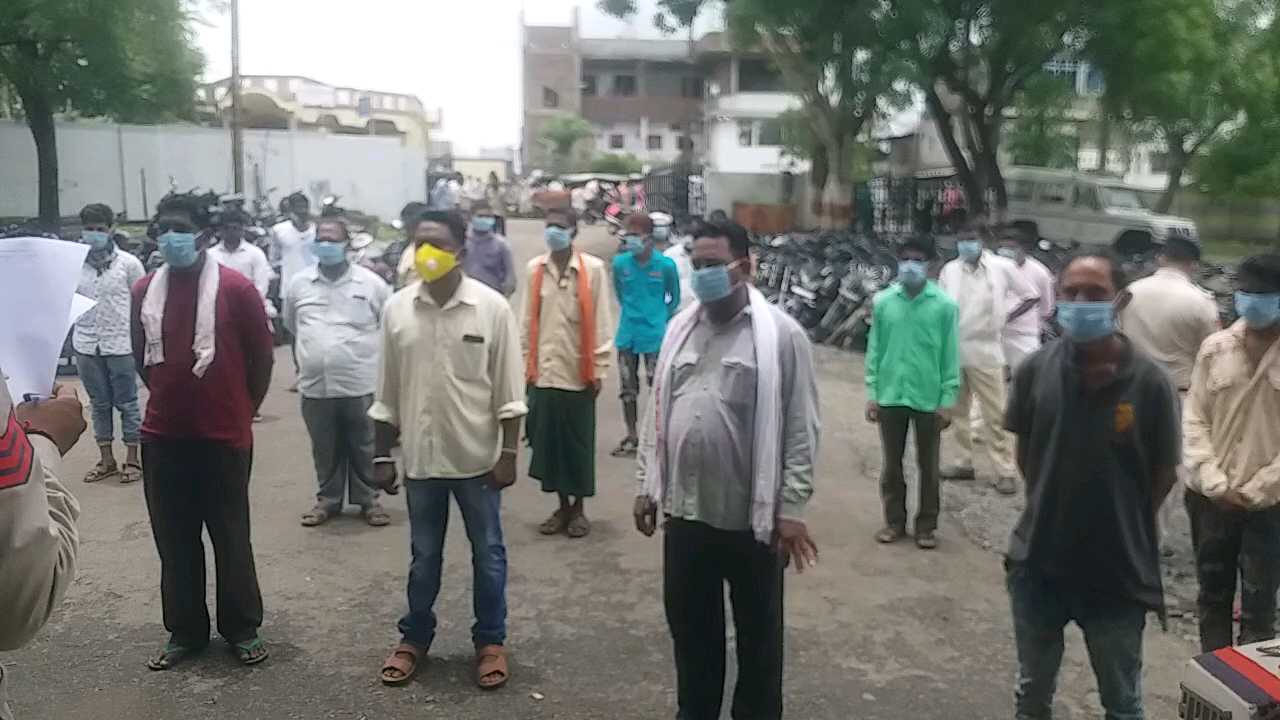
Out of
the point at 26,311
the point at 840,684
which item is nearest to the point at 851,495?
the point at 840,684

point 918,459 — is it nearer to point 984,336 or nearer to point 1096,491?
point 984,336

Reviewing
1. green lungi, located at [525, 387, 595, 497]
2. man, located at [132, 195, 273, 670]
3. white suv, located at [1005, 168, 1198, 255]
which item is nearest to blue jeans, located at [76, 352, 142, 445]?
green lungi, located at [525, 387, 595, 497]

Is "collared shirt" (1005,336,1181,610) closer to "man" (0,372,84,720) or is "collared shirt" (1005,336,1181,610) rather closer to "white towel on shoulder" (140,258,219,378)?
"man" (0,372,84,720)

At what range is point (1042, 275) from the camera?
8000mm

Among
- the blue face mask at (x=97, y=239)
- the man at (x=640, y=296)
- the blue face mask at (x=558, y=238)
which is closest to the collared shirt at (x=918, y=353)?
the blue face mask at (x=558, y=238)

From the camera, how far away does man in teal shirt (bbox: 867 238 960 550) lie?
5.90m

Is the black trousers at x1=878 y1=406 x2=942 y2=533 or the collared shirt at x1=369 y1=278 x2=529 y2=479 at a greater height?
the collared shirt at x1=369 y1=278 x2=529 y2=479

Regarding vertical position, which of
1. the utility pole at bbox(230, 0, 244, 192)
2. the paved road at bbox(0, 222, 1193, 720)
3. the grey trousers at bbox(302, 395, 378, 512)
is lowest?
the paved road at bbox(0, 222, 1193, 720)

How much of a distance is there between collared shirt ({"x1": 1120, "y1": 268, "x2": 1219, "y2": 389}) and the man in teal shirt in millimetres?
937

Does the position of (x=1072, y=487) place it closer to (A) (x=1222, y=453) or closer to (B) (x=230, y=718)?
(A) (x=1222, y=453)

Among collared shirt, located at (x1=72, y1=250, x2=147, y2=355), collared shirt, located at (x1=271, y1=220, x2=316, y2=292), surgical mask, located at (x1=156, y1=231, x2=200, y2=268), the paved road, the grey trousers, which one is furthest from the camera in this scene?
collared shirt, located at (x1=271, y1=220, x2=316, y2=292)

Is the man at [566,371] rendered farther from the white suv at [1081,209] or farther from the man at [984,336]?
the white suv at [1081,209]

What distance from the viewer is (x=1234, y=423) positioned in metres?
3.88

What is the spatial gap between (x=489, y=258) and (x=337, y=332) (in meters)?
1.93
